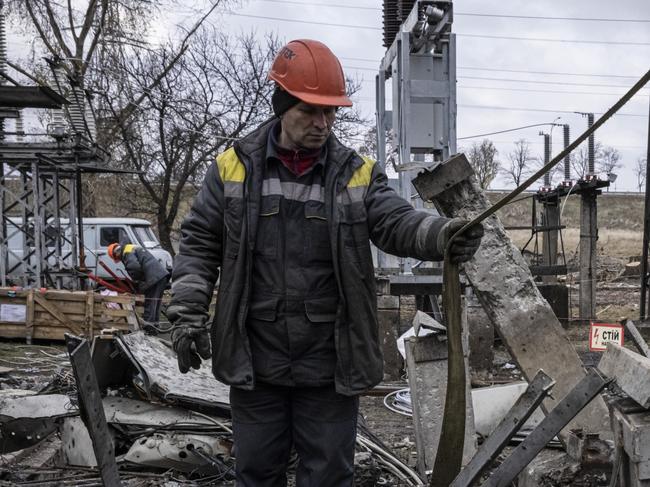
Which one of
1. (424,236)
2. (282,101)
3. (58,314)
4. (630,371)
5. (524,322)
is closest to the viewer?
(424,236)

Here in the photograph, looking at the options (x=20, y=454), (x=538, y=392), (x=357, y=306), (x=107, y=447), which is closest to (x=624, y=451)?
(x=538, y=392)

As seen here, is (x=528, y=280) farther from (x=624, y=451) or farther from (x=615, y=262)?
(x=615, y=262)

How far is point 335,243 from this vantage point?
8.21 feet

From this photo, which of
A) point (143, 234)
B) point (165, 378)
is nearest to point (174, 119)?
point (143, 234)

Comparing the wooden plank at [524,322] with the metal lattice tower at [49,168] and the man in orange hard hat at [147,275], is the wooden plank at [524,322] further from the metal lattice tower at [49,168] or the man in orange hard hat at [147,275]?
the metal lattice tower at [49,168]

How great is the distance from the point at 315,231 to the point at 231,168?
389mm

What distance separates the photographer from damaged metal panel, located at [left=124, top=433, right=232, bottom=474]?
4.41 metres

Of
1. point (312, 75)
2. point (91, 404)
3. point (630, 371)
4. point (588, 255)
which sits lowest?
point (91, 404)

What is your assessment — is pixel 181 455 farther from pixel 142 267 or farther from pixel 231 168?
pixel 142 267

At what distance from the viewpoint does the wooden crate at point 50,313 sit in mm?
10695

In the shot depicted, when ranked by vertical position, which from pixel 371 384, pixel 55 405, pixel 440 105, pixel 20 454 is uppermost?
pixel 440 105

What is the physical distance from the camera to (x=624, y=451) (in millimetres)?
2916

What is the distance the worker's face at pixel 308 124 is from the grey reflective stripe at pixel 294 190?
14cm

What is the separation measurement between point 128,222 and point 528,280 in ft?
56.9
